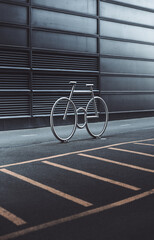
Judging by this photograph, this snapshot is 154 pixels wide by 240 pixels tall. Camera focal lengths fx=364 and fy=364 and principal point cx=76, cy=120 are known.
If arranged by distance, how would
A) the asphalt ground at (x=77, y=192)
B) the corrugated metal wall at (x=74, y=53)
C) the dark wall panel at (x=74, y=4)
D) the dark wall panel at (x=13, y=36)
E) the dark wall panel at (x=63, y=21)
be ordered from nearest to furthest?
the asphalt ground at (x=77, y=192), the dark wall panel at (x=13, y=36), the corrugated metal wall at (x=74, y=53), the dark wall panel at (x=63, y=21), the dark wall panel at (x=74, y=4)

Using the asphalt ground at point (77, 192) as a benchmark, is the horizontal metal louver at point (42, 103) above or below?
above

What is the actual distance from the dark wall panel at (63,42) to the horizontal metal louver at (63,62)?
0.28 metres

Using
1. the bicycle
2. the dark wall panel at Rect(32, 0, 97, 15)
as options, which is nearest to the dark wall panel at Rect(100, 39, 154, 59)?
the dark wall panel at Rect(32, 0, 97, 15)

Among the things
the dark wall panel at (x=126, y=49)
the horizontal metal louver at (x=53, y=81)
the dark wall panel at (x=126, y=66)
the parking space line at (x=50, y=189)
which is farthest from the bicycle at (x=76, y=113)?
the dark wall panel at (x=126, y=49)

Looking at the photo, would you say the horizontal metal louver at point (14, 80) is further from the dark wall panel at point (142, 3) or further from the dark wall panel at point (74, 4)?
the dark wall panel at point (142, 3)

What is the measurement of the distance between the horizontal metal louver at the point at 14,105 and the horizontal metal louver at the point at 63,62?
44.6 inches

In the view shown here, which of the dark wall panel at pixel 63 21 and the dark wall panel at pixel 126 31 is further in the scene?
the dark wall panel at pixel 126 31

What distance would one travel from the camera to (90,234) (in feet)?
9.72

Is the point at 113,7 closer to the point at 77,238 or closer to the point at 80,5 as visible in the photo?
the point at 80,5

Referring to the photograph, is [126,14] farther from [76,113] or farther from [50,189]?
[50,189]

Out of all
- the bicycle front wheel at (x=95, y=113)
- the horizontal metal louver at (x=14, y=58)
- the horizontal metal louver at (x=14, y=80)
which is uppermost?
the horizontal metal louver at (x=14, y=58)

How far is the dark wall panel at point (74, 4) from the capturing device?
11516mm

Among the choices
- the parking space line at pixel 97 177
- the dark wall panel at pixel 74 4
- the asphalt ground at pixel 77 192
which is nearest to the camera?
the asphalt ground at pixel 77 192

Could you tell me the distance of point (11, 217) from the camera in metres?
3.36
